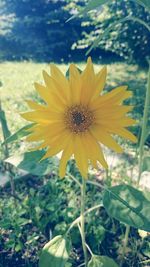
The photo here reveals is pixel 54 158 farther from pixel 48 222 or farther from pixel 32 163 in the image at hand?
pixel 48 222

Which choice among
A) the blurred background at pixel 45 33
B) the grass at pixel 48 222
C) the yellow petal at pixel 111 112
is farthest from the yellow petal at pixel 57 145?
the blurred background at pixel 45 33

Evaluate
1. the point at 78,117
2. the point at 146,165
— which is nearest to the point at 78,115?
the point at 78,117

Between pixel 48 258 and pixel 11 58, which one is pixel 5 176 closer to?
pixel 48 258

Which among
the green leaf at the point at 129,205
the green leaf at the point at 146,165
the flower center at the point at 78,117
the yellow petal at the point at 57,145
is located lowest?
the green leaf at the point at 129,205

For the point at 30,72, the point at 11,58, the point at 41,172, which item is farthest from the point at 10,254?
the point at 11,58

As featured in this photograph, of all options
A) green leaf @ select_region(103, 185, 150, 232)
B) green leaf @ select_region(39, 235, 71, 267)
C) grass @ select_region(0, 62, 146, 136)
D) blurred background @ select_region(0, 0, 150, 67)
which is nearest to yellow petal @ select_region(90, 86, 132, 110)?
green leaf @ select_region(103, 185, 150, 232)

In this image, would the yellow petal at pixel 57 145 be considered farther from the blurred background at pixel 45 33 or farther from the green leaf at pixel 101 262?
the blurred background at pixel 45 33
